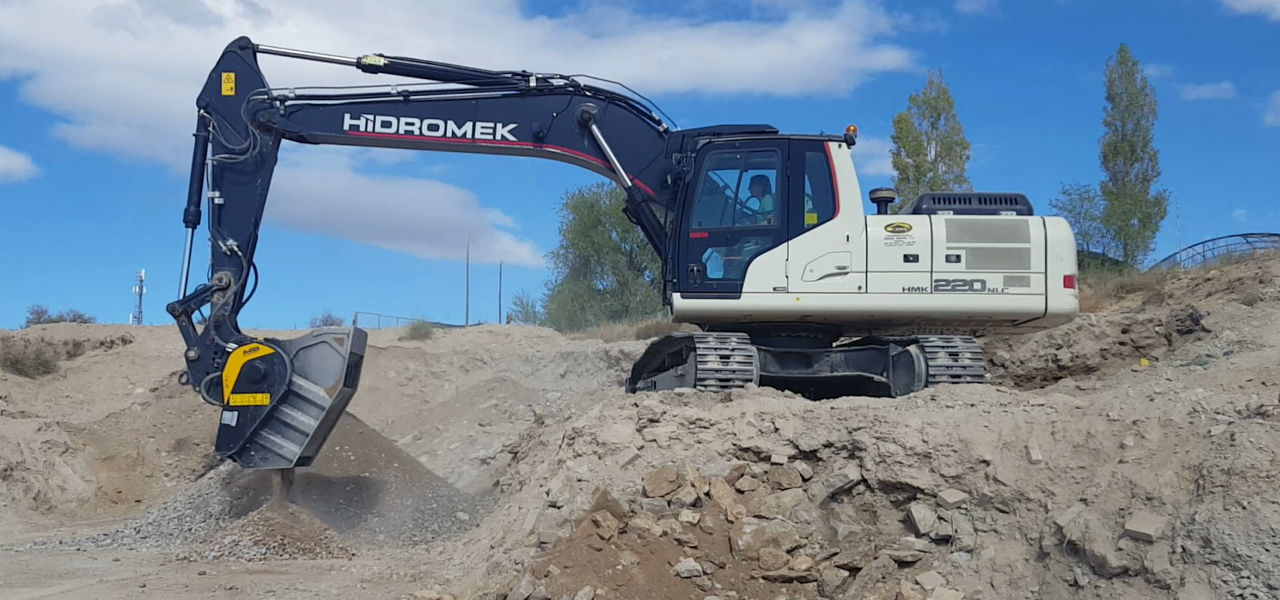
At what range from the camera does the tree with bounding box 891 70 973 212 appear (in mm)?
25656

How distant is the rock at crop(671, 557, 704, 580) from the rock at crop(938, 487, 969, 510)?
5.45 feet

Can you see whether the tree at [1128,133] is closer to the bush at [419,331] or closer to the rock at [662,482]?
the bush at [419,331]

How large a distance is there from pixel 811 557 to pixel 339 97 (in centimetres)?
614

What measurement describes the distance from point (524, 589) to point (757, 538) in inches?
59.6

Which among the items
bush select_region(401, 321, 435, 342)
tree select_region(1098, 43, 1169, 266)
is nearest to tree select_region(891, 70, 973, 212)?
tree select_region(1098, 43, 1169, 266)

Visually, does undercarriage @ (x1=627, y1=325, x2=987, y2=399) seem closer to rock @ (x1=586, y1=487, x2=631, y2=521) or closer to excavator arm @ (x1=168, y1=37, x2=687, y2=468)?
excavator arm @ (x1=168, y1=37, x2=687, y2=468)

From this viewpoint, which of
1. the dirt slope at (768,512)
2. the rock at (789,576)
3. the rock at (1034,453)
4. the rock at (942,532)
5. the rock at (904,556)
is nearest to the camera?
the dirt slope at (768,512)

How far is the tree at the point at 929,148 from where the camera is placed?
25656 millimetres

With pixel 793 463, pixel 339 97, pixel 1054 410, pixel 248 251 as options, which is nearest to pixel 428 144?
pixel 339 97

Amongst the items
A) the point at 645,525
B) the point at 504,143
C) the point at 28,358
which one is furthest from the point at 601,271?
→ the point at 645,525

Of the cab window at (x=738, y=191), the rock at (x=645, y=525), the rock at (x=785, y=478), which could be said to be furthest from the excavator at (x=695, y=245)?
the rock at (x=645, y=525)

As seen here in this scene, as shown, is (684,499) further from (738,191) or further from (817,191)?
(817,191)

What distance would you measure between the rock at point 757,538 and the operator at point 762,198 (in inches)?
118

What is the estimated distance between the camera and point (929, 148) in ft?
88.0
